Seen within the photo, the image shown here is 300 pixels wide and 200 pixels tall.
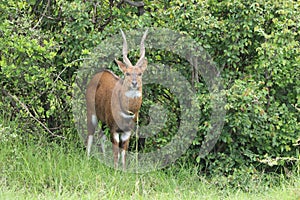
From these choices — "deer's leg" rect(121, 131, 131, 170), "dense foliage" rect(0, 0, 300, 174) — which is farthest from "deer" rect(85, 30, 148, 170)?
"dense foliage" rect(0, 0, 300, 174)

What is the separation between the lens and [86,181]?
591cm

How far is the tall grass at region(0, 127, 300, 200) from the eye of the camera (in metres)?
5.64

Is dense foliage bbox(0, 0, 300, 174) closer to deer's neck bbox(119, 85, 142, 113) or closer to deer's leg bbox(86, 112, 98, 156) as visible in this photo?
deer's leg bbox(86, 112, 98, 156)

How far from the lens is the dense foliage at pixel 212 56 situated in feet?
21.7

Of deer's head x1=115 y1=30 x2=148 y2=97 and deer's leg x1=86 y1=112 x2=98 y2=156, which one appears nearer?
deer's head x1=115 y1=30 x2=148 y2=97

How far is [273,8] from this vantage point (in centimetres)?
673

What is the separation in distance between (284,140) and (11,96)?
329cm

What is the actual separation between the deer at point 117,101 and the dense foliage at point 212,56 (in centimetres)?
28

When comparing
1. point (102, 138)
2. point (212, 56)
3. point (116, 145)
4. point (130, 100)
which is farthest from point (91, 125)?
→ point (212, 56)

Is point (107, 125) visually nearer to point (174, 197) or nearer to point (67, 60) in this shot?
point (67, 60)

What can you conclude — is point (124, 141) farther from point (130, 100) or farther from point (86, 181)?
point (86, 181)

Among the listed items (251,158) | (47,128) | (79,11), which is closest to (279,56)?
(251,158)

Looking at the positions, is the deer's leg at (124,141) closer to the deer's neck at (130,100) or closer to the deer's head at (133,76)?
the deer's neck at (130,100)

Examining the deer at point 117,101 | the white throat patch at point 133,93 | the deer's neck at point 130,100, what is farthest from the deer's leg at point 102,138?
the white throat patch at point 133,93
